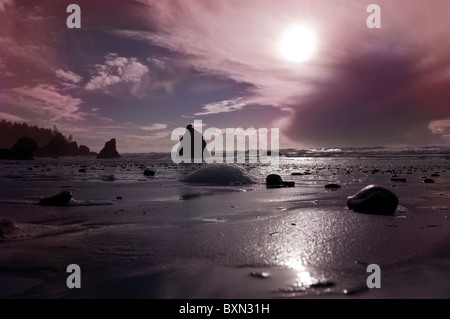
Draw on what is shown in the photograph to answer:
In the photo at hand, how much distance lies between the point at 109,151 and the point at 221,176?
244 feet

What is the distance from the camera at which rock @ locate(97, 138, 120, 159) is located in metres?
80.1

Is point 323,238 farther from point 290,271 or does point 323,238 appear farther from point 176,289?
point 176,289

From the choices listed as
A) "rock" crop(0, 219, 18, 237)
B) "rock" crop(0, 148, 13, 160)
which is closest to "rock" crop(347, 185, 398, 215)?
"rock" crop(0, 219, 18, 237)

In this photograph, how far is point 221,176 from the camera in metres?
12.9

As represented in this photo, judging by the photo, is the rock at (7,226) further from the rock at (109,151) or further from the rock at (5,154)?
the rock at (109,151)

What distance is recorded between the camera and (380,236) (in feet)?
13.7

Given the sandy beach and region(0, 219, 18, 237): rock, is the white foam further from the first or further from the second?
region(0, 219, 18, 237): rock

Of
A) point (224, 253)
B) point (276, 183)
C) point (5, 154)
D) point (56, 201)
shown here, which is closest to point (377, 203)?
point (224, 253)

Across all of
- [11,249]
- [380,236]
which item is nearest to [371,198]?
[380,236]

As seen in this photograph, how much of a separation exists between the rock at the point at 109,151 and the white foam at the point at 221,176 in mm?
71993

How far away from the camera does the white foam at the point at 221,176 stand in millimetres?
12703

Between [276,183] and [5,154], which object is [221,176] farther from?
[5,154]

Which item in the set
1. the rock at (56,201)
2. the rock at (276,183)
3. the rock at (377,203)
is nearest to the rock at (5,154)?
the rock at (276,183)

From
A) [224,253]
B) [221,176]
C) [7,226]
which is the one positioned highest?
[221,176]
